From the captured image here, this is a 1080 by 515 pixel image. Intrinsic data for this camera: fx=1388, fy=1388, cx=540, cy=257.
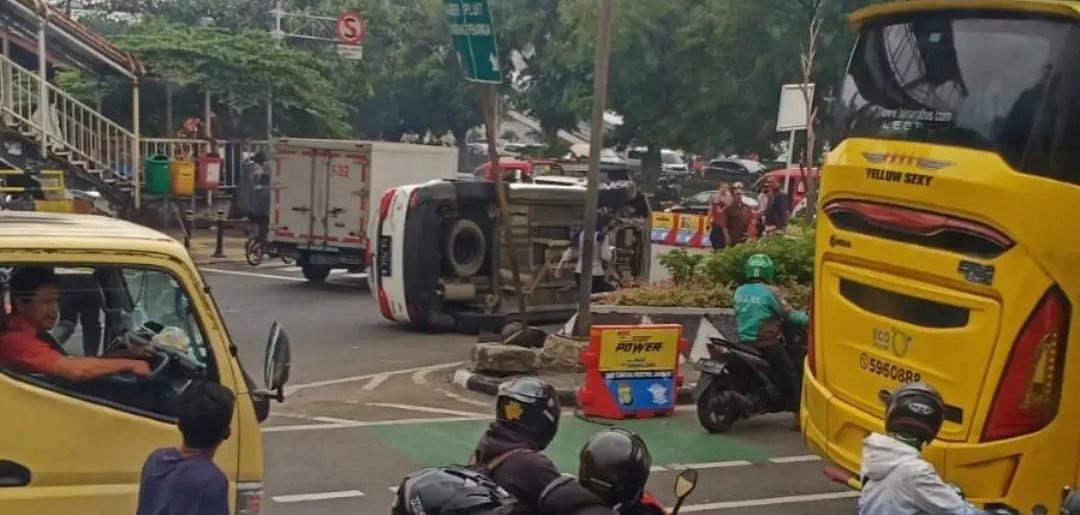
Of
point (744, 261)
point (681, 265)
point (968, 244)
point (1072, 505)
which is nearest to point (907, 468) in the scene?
point (1072, 505)

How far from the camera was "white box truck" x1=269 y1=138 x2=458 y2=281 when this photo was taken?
814 inches

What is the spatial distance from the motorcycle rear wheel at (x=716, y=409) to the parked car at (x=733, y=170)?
1589 inches

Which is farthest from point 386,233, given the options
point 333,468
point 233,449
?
point 233,449

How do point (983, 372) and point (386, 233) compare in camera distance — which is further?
point (386, 233)

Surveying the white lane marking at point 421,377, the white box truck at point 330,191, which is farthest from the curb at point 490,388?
the white box truck at point 330,191

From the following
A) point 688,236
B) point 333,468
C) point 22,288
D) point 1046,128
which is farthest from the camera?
point 688,236

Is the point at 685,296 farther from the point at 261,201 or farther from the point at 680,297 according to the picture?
the point at 261,201

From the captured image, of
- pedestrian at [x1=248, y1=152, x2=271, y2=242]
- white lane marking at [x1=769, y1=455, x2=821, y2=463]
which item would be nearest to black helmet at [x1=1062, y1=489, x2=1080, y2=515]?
white lane marking at [x1=769, y1=455, x2=821, y2=463]

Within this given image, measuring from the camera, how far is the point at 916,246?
755 cm

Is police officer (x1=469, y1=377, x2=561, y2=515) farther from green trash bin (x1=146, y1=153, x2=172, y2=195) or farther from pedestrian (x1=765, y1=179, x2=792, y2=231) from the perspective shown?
green trash bin (x1=146, y1=153, x2=172, y2=195)

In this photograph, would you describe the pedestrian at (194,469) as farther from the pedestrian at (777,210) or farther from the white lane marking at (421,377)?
the pedestrian at (777,210)

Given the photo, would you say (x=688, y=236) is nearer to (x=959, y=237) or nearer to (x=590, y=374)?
(x=590, y=374)

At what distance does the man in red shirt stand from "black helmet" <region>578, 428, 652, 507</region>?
215 centimetres

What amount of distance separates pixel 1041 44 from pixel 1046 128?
45cm
